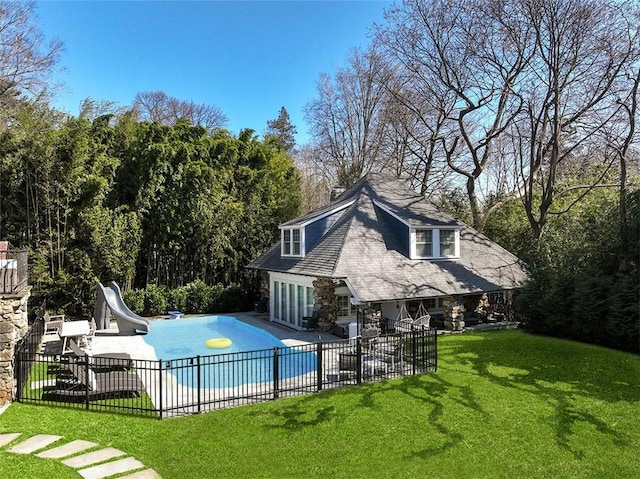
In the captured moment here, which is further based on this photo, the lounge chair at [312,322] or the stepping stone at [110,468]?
the lounge chair at [312,322]

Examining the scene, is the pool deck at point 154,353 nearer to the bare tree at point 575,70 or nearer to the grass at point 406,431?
the grass at point 406,431

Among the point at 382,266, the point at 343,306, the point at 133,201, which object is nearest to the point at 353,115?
the point at 133,201

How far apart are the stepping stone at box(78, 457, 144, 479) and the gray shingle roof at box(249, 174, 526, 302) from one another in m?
9.49

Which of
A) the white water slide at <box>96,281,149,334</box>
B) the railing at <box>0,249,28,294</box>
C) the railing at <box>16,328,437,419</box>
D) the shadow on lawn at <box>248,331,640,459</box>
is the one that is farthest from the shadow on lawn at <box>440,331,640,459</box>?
the white water slide at <box>96,281,149,334</box>

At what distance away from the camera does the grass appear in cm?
661

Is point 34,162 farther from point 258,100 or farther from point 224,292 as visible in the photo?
point 258,100

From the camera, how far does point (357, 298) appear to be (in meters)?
15.2

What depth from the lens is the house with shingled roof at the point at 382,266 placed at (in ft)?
54.3

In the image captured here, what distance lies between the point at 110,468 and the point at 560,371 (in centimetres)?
992

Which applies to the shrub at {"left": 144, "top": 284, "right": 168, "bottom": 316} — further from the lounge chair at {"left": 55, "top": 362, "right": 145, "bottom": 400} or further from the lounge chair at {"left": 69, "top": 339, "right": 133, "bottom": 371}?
the lounge chair at {"left": 55, "top": 362, "right": 145, "bottom": 400}

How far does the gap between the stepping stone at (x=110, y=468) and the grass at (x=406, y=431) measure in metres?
0.17

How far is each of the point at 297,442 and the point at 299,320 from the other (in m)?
10.6

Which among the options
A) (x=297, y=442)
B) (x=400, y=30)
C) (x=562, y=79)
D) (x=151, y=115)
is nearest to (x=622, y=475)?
(x=297, y=442)

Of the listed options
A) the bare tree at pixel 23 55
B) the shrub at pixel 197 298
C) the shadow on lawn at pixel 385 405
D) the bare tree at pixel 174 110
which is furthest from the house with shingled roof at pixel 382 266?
the bare tree at pixel 174 110
